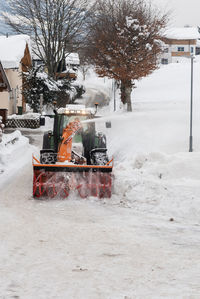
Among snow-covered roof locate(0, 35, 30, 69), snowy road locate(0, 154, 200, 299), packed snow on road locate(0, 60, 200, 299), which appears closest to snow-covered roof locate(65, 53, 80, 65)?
snow-covered roof locate(0, 35, 30, 69)

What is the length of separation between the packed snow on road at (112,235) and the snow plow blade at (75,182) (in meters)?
0.31

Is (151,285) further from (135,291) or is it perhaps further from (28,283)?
(28,283)

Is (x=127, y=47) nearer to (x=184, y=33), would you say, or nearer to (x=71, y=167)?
(x=71, y=167)

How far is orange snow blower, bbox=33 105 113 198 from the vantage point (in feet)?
37.5

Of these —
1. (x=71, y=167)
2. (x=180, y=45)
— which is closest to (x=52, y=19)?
(x=71, y=167)

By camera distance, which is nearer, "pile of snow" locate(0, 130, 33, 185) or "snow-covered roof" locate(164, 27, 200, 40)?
"pile of snow" locate(0, 130, 33, 185)

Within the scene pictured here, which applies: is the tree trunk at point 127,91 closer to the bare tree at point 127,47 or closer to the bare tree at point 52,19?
the bare tree at point 127,47

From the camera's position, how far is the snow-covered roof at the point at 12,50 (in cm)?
3244

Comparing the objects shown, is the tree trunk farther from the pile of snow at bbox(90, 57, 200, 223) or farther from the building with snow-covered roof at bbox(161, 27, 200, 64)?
the building with snow-covered roof at bbox(161, 27, 200, 64)

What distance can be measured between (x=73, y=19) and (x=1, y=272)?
1465 inches

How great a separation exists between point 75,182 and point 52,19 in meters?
32.0

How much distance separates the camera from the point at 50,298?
18.6 feet

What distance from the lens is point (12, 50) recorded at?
113ft

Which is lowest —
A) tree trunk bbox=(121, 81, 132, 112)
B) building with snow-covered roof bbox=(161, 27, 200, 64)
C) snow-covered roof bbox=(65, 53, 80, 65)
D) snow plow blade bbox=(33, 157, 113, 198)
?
snow plow blade bbox=(33, 157, 113, 198)
